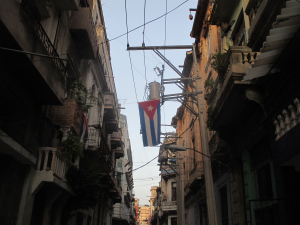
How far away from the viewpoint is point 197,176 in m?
17.1

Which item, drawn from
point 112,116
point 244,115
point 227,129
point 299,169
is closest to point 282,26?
point 299,169

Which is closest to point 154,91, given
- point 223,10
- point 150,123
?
point 150,123

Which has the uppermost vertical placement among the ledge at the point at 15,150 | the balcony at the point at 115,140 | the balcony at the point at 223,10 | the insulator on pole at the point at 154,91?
the balcony at the point at 223,10

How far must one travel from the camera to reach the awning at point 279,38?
5.66 meters

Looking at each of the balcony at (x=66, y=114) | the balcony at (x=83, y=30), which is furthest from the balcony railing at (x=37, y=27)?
the balcony at (x=83, y=30)

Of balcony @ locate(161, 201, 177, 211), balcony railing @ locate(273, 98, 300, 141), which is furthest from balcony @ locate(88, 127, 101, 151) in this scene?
balcony @ locate(161, 201, 177, 211)

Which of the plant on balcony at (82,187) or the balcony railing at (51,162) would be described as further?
the plant on balcony at (82,187)

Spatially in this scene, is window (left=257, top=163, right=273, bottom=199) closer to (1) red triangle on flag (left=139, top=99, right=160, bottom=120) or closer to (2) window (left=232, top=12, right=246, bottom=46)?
(1) red triangle on flag (left=139, top=99, right=160, bottom=120)

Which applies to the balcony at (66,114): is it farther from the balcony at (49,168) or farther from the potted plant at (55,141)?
the balcony at (49,168)

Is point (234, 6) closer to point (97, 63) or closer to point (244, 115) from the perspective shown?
point (244, 115)

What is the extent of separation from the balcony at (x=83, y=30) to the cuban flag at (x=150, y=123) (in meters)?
4.13

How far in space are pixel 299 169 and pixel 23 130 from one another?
24.3ft

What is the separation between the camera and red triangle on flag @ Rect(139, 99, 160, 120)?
1083 cm

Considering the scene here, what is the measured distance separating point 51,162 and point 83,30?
5.89 metres
